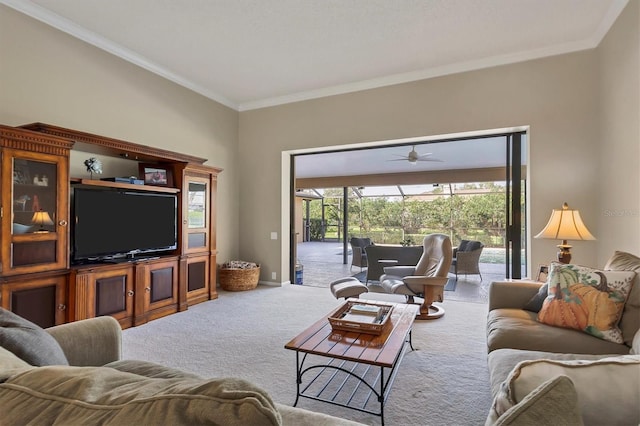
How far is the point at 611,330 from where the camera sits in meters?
2.01

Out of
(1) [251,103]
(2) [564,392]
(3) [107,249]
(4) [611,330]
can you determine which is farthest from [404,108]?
(2) [564,392]

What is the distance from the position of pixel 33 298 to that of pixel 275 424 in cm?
347

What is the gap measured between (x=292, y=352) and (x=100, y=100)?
364 centimetres

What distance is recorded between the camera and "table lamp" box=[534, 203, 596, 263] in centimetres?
304

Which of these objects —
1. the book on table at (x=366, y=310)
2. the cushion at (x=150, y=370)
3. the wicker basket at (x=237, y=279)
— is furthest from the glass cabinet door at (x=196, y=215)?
the cushion at (x=150, y=370)

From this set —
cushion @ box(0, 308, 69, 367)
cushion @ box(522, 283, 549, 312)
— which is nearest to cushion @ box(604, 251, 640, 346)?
cushion @ box(522, 283, 549, 312)

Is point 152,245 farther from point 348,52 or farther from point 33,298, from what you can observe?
point 348,52

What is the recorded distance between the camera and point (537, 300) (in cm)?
258

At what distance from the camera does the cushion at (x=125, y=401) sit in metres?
0.53

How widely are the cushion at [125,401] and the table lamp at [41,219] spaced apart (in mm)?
3018

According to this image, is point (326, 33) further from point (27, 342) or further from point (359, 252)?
point (359, 252)

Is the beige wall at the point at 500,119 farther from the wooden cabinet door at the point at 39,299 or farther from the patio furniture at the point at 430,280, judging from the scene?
the wooden cabinet door at the point at 39,299

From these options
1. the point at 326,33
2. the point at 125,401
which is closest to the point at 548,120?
the point at 326,33

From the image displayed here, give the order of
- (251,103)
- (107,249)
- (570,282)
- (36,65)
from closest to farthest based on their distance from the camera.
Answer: (570,282) → (36,65) → (107,249) → (251,103)
